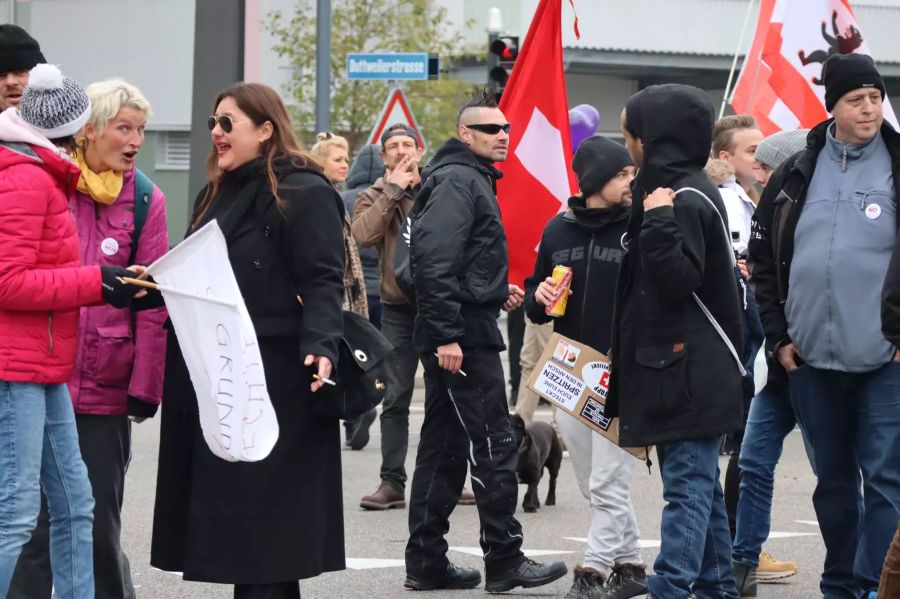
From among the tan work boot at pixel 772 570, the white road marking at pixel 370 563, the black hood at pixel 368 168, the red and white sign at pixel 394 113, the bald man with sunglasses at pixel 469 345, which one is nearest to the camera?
the bald man with sunglasses at pixel 469 345

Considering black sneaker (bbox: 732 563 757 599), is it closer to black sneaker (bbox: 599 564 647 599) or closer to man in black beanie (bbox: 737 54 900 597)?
black sneaker (bbox: 599 564 647 599)

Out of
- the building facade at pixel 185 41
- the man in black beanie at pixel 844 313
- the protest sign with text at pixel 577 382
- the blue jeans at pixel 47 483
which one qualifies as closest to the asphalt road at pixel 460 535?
the man in black beanie at pixel 844 313

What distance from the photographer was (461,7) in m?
33.2

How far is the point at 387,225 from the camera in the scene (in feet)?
31.8

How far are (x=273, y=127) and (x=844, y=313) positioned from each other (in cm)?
225

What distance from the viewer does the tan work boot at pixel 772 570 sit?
7359 mm

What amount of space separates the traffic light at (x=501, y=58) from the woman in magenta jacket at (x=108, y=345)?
12.0m

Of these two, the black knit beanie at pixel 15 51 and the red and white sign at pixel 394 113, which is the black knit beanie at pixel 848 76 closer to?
the black knit beanie at pixel 15 51

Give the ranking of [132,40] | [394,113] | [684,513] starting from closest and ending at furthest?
[684,513] < [394,113] < [132,40]


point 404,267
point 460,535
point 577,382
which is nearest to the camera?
point 577,382

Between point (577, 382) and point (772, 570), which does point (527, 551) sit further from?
point (577, 382)

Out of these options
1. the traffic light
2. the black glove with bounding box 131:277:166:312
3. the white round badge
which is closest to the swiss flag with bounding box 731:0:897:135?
the white round badge

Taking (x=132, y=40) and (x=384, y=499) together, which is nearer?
(x=384, y=499)

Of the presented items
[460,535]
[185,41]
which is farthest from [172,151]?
[460,535]
